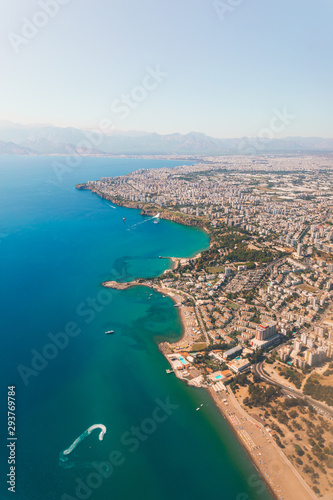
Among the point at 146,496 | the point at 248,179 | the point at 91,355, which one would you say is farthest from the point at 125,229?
the point at 248,179

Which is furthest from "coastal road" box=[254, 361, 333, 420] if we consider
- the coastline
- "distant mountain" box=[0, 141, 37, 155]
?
"distant mountain" box=[0, 141, 37, 155]

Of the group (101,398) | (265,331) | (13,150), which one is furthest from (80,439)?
(13,150)

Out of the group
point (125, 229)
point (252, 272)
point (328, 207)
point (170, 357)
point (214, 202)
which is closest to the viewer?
point (170, 357)

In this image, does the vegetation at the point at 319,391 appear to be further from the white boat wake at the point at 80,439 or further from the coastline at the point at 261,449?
the white boat wake at the point at 80,439

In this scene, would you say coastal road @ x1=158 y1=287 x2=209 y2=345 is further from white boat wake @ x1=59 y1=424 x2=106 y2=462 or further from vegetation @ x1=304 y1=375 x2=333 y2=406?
white boat wake @ x1=59 y1=424 x2=106 y2=462

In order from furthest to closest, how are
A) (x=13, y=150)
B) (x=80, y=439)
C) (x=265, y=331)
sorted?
(x=13, y=150), (x=265, y=331), (x=80, y=439)

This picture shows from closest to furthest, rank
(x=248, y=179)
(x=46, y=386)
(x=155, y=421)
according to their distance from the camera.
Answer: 1. (x=155, y=421)
2. (x=46, y=386)
3. (x=248, y=179)

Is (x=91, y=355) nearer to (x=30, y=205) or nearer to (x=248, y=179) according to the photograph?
(x=30, y=205)

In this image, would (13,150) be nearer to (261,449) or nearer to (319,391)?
(319,391)
